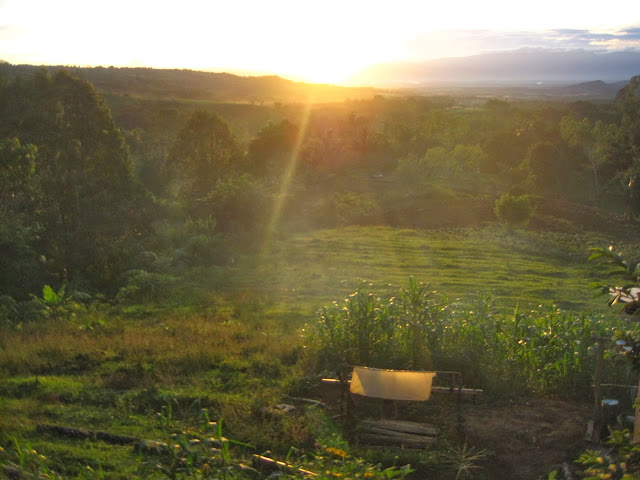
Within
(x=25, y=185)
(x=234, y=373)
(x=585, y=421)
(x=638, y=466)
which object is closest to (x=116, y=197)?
(x=25, y=185)

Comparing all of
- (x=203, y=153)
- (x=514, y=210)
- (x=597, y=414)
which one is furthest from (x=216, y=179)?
(x=597, y=414)

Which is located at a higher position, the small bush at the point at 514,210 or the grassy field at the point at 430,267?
the small bush at the point at 514,210

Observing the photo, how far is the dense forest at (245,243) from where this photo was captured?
679cm

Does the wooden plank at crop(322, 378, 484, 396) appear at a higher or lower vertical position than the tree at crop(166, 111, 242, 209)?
lower

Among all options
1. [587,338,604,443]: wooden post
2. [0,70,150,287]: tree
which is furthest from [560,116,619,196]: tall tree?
[587,338,604,443]: wooden post

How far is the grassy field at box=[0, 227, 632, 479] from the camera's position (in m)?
5.15

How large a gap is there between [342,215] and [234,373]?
13.2 m

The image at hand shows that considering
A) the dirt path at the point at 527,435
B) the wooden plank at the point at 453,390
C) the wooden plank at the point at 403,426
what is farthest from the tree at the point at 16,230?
the dirt path at the point at 527,435

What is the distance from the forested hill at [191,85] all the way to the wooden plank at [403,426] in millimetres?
44387

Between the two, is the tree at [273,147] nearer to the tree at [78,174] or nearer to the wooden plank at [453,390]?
the tree at [78,174]

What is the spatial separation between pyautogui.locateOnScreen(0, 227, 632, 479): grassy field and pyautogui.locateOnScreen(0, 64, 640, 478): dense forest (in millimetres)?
44

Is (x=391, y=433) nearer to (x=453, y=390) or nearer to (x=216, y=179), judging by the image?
(x=453, y=390)

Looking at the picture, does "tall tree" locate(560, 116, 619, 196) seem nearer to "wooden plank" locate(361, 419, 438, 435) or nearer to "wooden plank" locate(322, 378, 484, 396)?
"wooden plank" locate(322, 378, 484, 396)

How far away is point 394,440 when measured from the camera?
17.6ft
